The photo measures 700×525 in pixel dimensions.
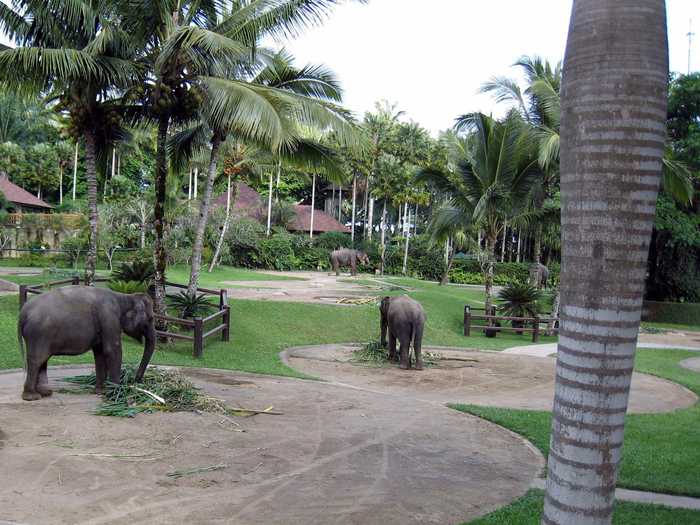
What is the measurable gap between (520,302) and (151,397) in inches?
637

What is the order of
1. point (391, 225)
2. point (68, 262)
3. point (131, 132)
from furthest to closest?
1. point (391, 225)
2. point (68, 262)
3. point (131, 132)

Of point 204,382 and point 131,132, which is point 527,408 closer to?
point 204,382

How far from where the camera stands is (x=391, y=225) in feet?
230

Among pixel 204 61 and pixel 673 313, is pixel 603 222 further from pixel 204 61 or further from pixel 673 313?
pixel 673 313

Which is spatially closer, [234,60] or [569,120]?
[569,120]

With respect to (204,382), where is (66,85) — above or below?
above

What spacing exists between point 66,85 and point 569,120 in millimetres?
13908

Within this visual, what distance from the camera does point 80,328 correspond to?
9164mm

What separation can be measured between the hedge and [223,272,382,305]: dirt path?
13.9 metres

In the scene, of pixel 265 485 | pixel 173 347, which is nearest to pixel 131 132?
pixel 173 347

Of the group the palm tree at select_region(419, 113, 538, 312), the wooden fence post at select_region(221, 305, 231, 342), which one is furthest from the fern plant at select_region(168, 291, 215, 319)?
the palm tree at select_region(419, 113, 538, 312)

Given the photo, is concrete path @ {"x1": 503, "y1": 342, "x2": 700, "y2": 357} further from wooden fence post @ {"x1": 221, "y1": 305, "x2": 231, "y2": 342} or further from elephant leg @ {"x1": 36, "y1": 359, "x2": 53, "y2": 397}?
elephant leg @ {"x1": 36, "y1": 359, "x2": 53, "y2": 397}

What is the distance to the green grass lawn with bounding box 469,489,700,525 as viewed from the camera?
580cm

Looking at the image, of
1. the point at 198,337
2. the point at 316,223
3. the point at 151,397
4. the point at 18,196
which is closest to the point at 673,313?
the point at 198,337
